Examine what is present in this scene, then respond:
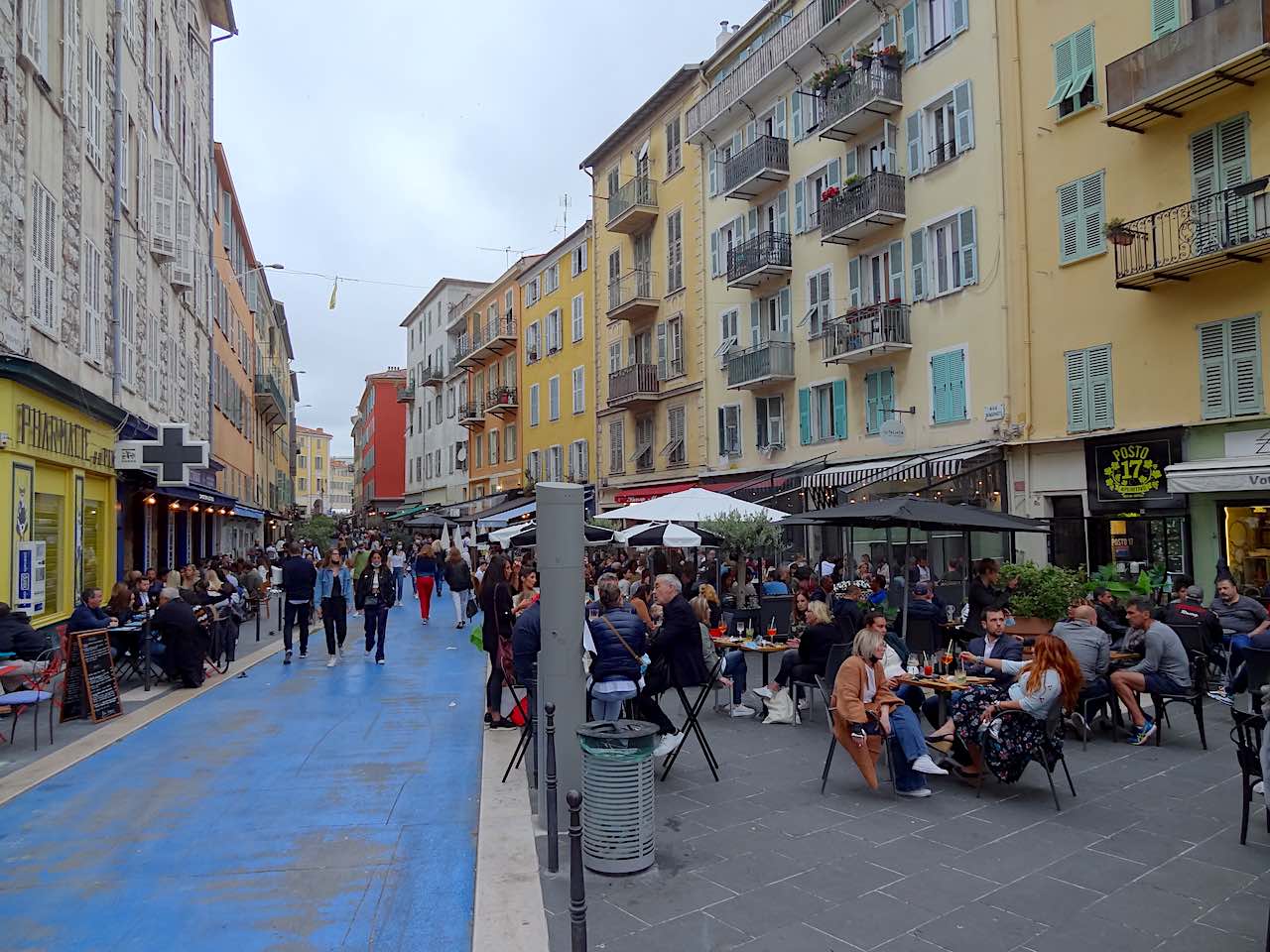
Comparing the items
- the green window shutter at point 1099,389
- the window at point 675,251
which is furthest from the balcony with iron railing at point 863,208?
the window at point 675,251

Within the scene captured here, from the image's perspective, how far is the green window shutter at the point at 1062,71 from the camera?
678 inches

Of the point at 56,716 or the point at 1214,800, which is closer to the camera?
the point at 1214,800

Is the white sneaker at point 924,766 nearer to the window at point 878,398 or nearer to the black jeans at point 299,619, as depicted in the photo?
the black jeans at point 299,619

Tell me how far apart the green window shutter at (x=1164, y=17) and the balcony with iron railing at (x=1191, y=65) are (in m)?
0.52

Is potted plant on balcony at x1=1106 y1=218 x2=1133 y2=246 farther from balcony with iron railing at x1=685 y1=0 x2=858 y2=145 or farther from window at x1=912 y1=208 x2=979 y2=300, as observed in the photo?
balcony with iron railing at x1=685 y1=0 x2=858 y2=145

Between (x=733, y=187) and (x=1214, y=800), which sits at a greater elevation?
(x=733, y=187)

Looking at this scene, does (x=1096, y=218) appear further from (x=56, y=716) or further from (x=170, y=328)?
(x=170, y=328)

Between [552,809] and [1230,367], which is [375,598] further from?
[1230,367]

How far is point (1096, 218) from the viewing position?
16.8 m

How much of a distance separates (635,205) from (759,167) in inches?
275

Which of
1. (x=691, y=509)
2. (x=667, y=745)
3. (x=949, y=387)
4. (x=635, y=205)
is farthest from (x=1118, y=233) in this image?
(x=635, y=205)

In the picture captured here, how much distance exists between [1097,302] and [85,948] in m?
17.3

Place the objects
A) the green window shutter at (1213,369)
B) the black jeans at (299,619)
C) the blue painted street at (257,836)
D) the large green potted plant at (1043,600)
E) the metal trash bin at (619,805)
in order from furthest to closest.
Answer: the green window shutter at (1213,369)
the black jeans at (299,619)
the large green potted plant at (1043,600)
the metal trash bin at (619,805)
the blue painted street at (257,836)

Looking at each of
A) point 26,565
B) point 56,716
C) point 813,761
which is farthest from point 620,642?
point 26,565
